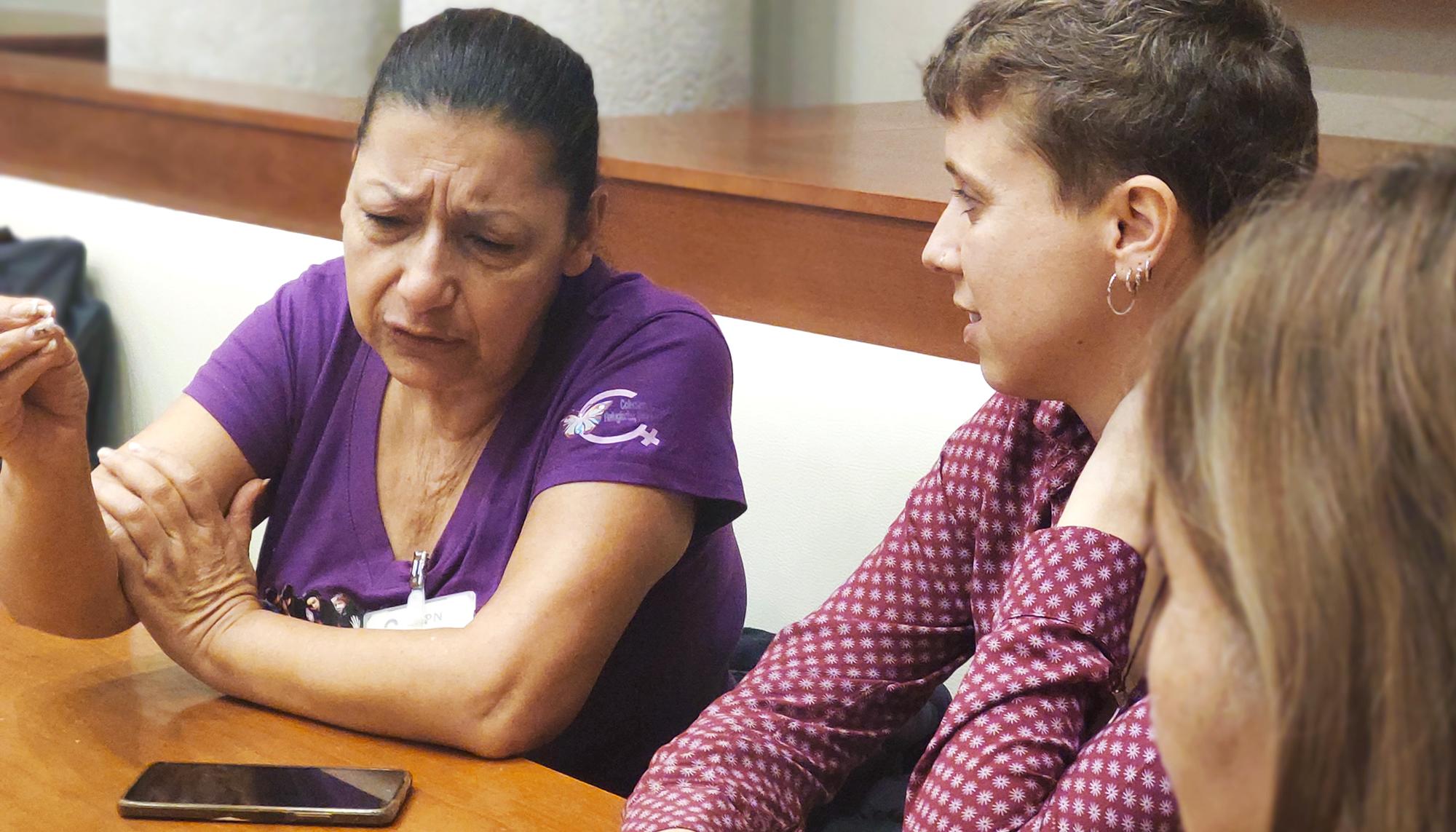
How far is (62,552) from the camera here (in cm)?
127

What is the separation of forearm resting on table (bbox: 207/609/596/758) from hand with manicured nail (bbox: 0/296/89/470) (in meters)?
0.24

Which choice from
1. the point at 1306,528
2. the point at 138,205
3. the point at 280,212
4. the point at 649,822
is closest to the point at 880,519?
the point at 649,822

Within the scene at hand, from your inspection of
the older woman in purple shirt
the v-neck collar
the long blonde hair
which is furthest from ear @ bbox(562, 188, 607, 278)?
the long blonde hair

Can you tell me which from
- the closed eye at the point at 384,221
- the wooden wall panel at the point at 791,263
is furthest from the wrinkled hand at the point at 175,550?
the wooden wall panel at the point at 791,263

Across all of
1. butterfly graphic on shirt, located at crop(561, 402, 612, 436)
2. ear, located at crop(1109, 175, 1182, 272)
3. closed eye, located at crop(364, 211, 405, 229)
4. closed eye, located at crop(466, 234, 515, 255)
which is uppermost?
ear, located at crop(1109, 175, 1182, 272)

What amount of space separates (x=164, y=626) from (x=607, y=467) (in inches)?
15.1

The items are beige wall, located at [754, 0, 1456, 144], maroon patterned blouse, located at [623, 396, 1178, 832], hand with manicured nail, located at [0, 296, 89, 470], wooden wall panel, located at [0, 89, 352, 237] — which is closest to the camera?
maroon patterned blouse, located at [623, 396, 1178, 832]

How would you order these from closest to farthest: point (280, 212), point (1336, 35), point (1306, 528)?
point (1306, 528) → point (1336, 35) → point (280, 212)

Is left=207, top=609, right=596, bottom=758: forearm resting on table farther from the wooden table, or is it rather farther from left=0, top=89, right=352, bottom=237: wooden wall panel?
left=0, top=89, right=352, bottom=237: wooden wall panel

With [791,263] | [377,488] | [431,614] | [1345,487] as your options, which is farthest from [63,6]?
[1345,487]

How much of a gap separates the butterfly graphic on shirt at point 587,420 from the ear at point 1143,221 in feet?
1.53

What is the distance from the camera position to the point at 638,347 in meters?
1.34

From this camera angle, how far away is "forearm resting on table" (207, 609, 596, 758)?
1125 mm

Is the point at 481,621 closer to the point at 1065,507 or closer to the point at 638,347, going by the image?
the point at 638,347
